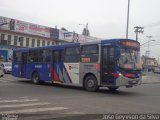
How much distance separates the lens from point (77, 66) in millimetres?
20016

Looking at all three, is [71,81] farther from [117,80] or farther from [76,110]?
[76,110]

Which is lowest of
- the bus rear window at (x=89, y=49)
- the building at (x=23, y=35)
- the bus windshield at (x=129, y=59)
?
the bus windshield at (x=129, y=59)

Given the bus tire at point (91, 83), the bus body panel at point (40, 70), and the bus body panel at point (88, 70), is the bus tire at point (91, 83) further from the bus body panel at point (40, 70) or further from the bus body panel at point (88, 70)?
the bus body panel at point (40, 70)

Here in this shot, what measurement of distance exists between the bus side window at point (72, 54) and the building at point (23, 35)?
116 feet

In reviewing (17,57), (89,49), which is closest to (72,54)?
(89,49)

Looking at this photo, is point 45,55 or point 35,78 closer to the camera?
point 45,55

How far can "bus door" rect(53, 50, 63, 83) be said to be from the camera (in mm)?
21434

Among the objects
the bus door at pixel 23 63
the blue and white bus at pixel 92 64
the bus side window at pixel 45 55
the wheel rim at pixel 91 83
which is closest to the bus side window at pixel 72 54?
the blue and white bus at pixel 92 64

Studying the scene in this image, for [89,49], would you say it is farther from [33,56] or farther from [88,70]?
[33,56]

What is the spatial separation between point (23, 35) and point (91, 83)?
46.0 meters

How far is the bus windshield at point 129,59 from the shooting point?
57.8 feet

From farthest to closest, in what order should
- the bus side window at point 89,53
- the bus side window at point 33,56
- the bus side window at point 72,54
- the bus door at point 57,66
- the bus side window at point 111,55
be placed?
the bus side window at point 33,56, the bus door at point 57,66, the bus side window at point 72,54, the bus side window at point 89,53, the bus side window at point 111,55

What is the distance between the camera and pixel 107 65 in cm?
1802

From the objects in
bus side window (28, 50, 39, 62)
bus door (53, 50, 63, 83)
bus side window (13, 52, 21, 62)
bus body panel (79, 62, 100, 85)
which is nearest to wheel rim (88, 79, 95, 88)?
bus body panel (79, 62, 100, 85)
